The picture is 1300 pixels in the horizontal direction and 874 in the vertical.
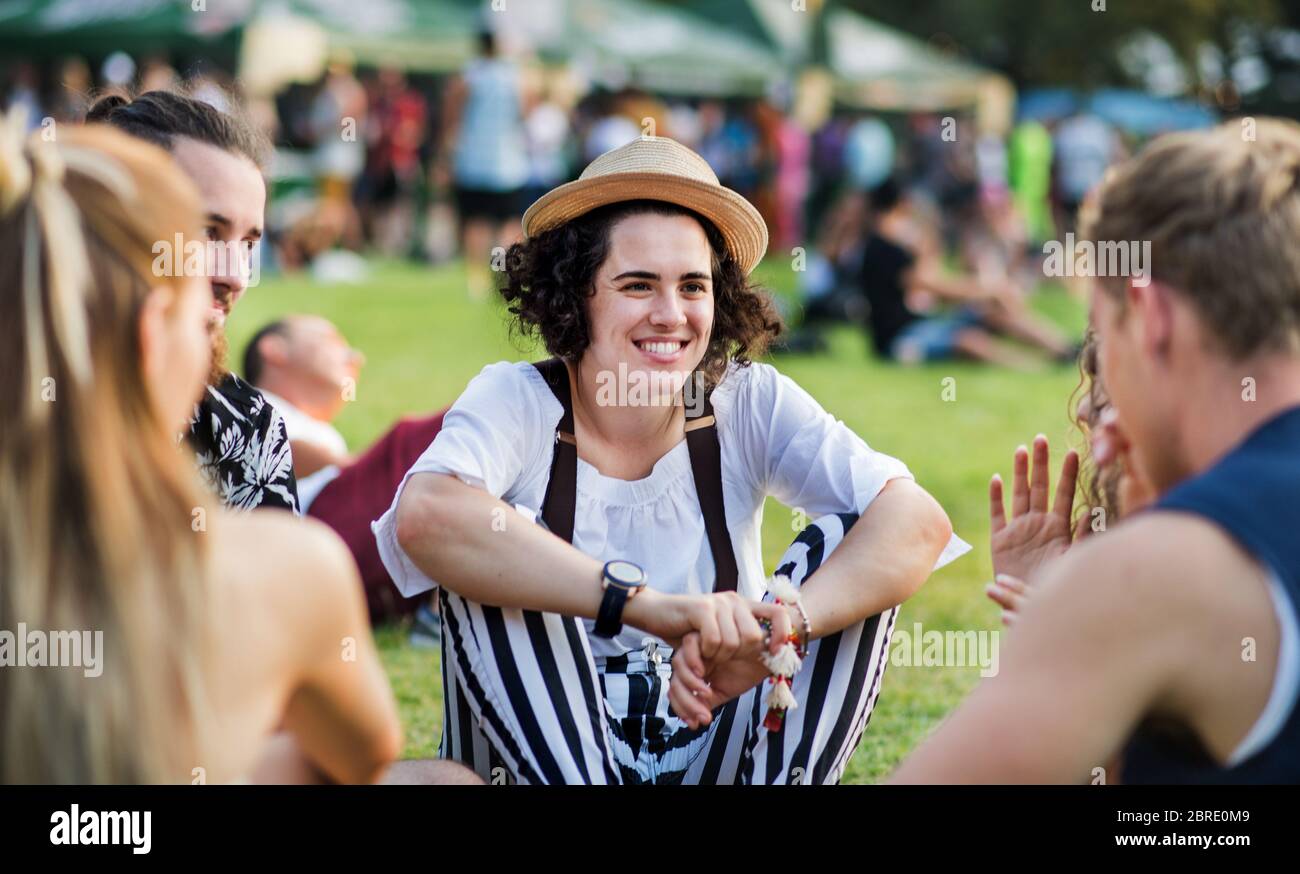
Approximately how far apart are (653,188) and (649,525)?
0.84 meters

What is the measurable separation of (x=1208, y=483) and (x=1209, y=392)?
0.20 m

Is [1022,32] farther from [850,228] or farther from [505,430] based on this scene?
[505,430]

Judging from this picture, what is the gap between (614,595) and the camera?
10.2ft

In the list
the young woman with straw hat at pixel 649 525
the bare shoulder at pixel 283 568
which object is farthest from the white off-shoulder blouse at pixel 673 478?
the bare shoulder at pixel 283 568

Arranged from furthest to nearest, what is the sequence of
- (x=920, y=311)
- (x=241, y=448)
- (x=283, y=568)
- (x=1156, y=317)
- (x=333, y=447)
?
(x=920, y=311)
(x=333, y=447)
(x=241, y=448)
(x=1156, y=317)
(x=283, y=568)

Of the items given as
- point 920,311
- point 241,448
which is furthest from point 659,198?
→ point 920,311

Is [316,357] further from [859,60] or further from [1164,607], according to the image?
[859,60]

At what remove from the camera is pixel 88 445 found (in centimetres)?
175

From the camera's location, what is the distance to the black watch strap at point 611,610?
3109mm

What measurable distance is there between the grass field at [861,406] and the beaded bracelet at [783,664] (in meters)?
0.73

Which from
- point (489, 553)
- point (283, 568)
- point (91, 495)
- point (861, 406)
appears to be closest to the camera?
point (91, 495)

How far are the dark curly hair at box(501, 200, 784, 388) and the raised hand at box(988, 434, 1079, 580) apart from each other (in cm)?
101

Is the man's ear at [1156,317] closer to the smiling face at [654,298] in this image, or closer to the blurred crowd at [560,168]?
the smiling face at [654,298]
